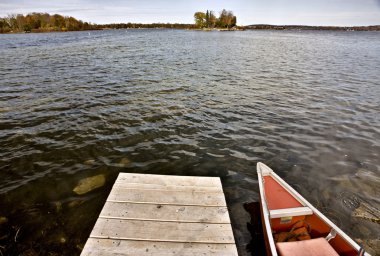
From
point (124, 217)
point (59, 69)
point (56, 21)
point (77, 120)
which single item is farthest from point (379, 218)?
point (56, 21)

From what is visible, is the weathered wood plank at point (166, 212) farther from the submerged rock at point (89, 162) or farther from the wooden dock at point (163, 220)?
the submerged rock at point (89, 162)

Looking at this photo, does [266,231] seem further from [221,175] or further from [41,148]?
[41,148]

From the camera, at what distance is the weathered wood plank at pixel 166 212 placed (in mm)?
4832

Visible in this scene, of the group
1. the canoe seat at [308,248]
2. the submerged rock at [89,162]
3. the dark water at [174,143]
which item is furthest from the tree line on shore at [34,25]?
the canoe seat at [308,248]

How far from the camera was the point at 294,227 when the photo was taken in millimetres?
5168

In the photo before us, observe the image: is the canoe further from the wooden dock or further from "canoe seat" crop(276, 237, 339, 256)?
the wooden dock

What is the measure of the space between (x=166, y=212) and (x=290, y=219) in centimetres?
278

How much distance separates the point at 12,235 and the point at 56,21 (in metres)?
195

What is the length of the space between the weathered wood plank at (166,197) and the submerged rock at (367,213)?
426 centimetres

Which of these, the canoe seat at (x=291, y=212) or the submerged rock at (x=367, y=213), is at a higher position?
the canoe seat at (x=291, y=212)

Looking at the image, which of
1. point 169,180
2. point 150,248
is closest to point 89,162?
point 169,180

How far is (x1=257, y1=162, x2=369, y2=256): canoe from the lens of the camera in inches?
170

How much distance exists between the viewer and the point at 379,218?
645 cm

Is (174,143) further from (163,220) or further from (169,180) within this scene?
(163,220)
